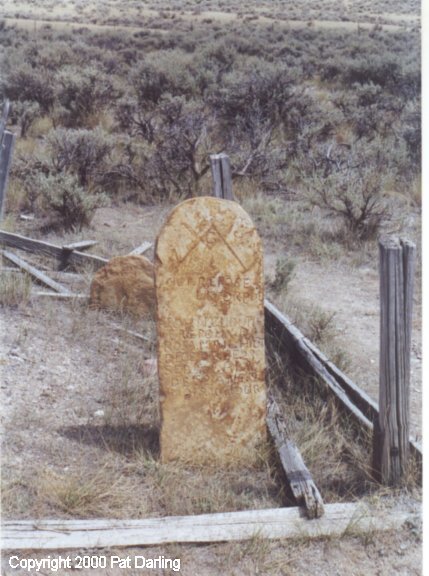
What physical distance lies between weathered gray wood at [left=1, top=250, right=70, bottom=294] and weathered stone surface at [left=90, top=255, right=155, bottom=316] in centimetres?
49

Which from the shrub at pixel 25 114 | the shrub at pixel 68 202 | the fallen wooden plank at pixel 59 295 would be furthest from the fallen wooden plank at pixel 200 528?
the shrub at pixel 25 114

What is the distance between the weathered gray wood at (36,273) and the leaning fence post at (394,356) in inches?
138

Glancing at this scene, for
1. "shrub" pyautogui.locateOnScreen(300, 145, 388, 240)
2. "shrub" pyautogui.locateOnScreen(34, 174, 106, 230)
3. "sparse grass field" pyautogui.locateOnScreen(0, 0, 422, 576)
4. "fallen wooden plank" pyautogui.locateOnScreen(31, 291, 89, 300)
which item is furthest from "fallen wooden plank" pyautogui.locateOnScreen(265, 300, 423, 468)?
"shrub" pyautogui.locateOnScreen(34, 174, 106, 230)

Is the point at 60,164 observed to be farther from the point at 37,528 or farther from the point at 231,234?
the point at 37,528

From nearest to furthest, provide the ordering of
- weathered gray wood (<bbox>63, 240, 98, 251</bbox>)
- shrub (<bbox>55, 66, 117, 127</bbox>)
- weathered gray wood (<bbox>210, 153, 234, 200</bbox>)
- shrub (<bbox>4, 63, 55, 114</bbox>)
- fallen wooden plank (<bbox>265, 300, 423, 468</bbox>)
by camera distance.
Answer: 1. fallen wooden plank (<bbox>265, 300, 423, 468</bbox>)
2. weathered gray wood (<bbox>210, 153, 234, 200</bbox>)
3. weathered gray wood (<bbox>63, 240, 98, 251</bbox>)
4. shrub (<bbox>55, 66, 117, 127</bbox>)
5. shrub (<bbox>4, 63, 55, 114</bbox>)

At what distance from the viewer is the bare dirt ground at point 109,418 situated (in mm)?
3154

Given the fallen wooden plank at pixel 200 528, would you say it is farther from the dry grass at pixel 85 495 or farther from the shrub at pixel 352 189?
the shrub at pixel 352 189

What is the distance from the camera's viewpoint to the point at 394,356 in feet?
11.4

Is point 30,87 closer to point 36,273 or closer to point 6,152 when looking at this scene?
point 36,273

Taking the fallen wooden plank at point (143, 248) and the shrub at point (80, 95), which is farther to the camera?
the shrub at point (80, 95)

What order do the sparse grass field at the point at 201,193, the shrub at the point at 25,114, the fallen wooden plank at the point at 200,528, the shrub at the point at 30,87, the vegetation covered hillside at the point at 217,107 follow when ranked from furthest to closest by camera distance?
the shrub at the point at 30,87 < the shrub at the point at 25,114 < the vegetation covered hillside at the point at 217,107 < the sparse grass field at the point at 201,193 < the fallen wooden plank at the point at 200,528

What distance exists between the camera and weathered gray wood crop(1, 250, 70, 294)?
6.34 metres

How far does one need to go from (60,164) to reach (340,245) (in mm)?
3992

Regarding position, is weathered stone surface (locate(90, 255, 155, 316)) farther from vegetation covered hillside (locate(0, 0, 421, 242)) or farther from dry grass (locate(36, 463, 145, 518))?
vegetation covered hillside (locate(0, 0, 421, 242))
